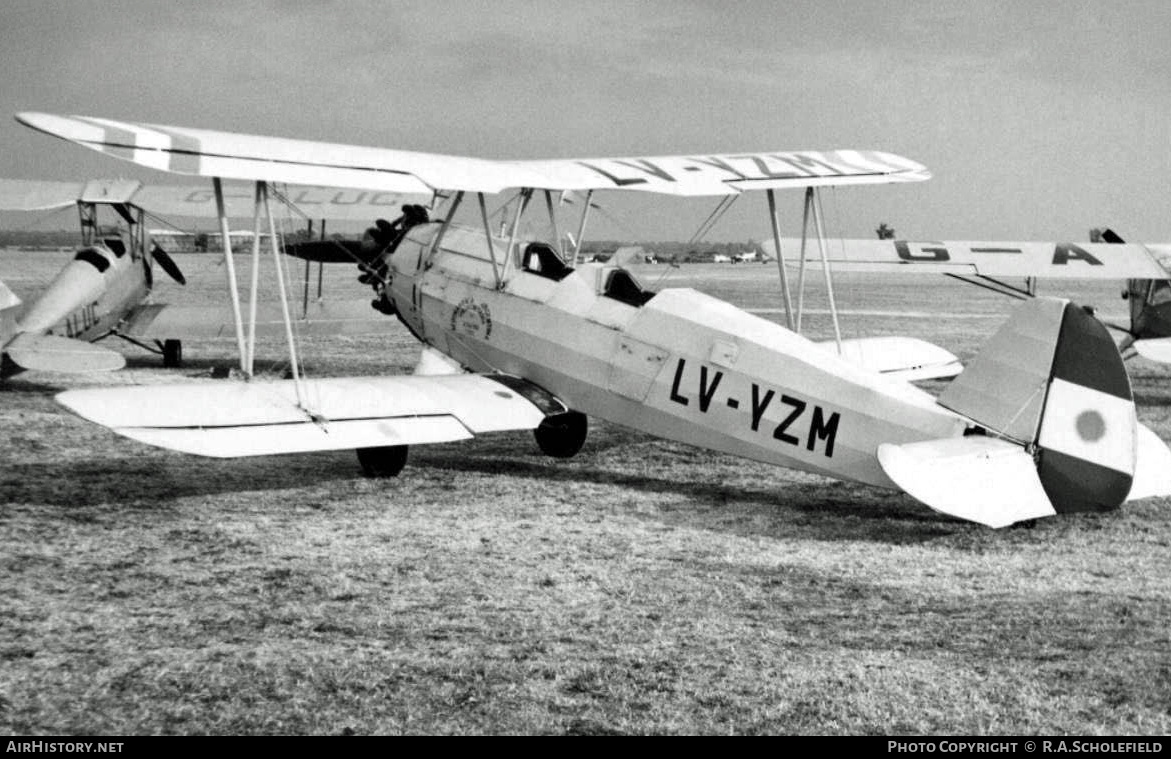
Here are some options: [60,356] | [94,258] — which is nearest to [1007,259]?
[60,356]

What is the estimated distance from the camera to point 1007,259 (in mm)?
13172

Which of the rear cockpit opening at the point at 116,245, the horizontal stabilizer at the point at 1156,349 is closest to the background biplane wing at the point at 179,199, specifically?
the rear cockpit opening at the point at 116,245

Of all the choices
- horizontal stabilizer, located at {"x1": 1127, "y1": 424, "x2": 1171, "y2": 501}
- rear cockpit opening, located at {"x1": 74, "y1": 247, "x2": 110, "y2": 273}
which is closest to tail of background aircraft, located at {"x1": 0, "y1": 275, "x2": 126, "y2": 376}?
rear cockpit opening, located at {"x1": 74, "y1": 247, "x2": 110, "y2": 273}

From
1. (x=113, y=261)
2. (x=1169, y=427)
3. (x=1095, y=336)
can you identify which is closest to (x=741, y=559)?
(x=1095, y=336)

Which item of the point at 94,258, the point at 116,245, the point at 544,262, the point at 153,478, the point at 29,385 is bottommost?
the point at 29,385

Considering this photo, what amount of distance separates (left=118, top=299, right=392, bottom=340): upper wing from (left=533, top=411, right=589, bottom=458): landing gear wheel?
578cm

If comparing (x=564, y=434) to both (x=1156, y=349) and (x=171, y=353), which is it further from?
(x=171, y=353)

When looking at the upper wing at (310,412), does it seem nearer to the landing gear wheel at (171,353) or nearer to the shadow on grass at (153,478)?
the shadow on grass at (153,478)

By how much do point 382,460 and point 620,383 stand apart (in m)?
1.78

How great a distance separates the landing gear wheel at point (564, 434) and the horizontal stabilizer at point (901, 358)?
9.14 ft

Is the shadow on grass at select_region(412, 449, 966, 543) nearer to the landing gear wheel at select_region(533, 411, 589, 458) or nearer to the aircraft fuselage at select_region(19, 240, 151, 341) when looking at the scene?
the landing gear wheel at select_region(533, 411, 589, 458)

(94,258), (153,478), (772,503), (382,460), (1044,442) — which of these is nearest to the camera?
(1044,442)

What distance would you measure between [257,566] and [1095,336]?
4.49 metres

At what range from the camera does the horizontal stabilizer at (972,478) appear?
19.1 feet
